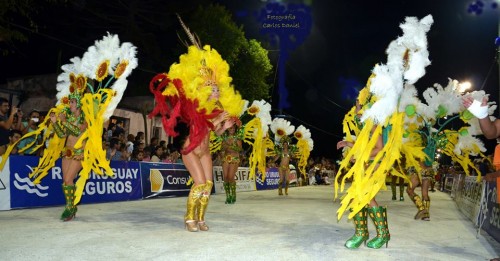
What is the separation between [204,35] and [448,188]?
12.5 meters

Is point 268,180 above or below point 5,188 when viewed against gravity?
below

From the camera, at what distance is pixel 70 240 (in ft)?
14.2

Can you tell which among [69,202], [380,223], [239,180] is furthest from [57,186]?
[239,180]

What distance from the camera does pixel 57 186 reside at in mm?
8133

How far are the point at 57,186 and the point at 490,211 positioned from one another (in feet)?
24.6

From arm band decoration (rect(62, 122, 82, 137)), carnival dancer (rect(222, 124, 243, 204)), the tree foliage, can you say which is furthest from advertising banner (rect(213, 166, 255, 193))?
arm band decoration (rect(62, 122, 82, 137))

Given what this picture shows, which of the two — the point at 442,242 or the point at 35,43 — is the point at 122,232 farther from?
the point at 35,43

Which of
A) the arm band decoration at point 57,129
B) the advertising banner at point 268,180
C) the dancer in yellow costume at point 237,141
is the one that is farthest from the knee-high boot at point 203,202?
the advertising banner at point 268,180

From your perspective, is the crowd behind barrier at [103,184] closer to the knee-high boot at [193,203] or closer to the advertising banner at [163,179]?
the advertising banner at [163,179]

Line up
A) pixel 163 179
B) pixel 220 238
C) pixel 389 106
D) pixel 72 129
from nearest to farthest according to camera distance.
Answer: pixel 389 106
pixel 220 238
pixel 72 129
pixel 163 179

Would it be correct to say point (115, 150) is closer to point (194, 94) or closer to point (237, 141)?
point (237, 141)

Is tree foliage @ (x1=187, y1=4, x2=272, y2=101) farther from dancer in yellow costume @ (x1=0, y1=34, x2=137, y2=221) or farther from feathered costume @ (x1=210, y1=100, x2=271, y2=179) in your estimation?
dancer in yellow costume @ (x1=0, y1=34, x2=137, y2=221)

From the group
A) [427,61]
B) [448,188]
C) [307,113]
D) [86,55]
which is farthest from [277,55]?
[427,61]

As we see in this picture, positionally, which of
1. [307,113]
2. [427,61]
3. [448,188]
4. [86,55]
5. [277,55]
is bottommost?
[448,188]
